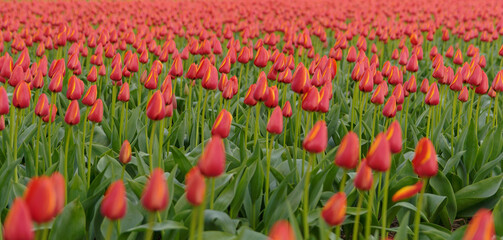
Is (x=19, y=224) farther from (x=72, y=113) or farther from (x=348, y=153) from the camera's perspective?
(x=72, y=113)

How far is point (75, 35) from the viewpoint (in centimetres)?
568

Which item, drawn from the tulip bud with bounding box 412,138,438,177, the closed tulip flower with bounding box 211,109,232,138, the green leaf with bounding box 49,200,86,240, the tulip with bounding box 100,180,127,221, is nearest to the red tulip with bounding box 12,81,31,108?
the green leaf with bounding box 49,200,86,240

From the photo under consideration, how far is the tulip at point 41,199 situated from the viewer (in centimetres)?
127

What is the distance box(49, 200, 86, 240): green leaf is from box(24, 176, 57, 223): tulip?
3.68ft

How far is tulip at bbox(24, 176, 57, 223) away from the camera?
1272 mm

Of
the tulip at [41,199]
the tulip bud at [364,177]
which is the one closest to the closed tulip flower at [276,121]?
the tulip bud at [364,177]

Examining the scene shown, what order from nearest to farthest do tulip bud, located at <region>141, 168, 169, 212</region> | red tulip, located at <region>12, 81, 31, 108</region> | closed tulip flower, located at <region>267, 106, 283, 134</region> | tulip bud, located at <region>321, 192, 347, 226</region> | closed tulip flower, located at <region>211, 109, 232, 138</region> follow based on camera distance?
tulip bud, located at <region>141, 168, 169, 212</region> < tulip bud, located at <region>321, 192, 347, 226</region> < closed tulip flower, located at <region>211, 109, 232, 138</region> < closed tulip flower, located at <region>267, 106, 283, 134</region> < red tulip, located at <region>12, 81, 31, 108</region>

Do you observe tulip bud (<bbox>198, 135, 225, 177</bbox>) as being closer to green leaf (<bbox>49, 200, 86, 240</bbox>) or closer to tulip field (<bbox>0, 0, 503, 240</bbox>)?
tulip field (<bbox>0, 0, 503, 240</bbox>)

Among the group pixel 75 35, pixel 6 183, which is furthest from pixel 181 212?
pixel 75 35

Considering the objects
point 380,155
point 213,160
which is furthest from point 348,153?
point 213,160

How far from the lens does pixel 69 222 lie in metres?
2.41

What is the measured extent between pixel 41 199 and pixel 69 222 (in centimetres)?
119

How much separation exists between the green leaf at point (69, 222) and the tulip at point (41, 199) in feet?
3.68

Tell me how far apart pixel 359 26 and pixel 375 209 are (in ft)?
21.2
